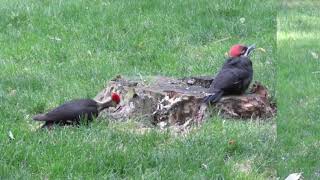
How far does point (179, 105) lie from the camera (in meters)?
5.43

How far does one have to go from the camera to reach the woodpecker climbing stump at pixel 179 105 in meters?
5.40

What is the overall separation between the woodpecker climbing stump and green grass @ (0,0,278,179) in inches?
7.2

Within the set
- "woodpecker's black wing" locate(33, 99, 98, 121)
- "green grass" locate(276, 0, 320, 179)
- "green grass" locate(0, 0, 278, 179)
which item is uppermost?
"green grass" locate(276, 0, 320, 179)

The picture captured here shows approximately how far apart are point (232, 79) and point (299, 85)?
3.57m

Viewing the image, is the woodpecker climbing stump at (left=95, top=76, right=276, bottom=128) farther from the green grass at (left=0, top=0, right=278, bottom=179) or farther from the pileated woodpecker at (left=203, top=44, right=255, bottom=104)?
the green grass at (left=0, top=0, right=278, bottom=179)

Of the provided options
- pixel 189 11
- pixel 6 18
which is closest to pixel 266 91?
pixel 189 11

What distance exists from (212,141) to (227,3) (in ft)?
15.5

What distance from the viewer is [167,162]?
436 centimetres

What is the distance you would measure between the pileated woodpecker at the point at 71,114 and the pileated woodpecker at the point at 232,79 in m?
0.91

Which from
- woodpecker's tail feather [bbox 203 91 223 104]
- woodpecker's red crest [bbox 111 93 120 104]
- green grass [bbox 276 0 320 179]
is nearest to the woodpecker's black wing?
woodpecker's red crest [bbox 111 93 120 104]

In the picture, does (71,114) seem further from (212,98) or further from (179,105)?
(212,98)

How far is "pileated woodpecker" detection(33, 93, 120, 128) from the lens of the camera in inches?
204

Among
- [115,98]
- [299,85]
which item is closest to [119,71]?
[115,98]

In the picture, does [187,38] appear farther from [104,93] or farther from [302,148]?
[302,148]
